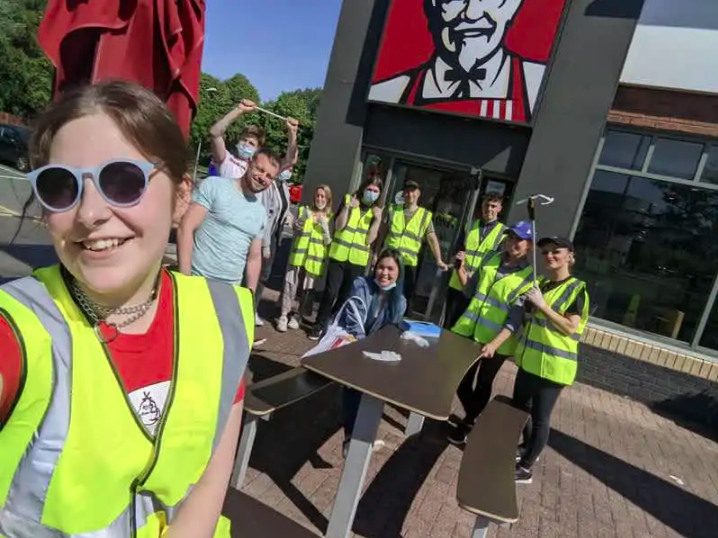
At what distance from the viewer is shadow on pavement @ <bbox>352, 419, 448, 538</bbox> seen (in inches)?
115

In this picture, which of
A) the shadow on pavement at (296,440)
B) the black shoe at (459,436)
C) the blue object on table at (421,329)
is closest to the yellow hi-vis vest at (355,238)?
the shadow on pavement at (296,440)

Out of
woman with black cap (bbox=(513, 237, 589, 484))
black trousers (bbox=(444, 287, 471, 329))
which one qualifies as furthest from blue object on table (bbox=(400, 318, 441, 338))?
black trousers (bbox=(444, 287, 471, 329))

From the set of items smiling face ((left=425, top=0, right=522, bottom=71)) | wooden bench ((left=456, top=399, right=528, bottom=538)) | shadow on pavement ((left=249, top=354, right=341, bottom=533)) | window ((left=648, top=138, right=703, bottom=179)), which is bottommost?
shadow on pavement ((left=249, top=354, right=341, bottom=533))

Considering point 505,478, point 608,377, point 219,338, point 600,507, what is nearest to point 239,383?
point 219,338

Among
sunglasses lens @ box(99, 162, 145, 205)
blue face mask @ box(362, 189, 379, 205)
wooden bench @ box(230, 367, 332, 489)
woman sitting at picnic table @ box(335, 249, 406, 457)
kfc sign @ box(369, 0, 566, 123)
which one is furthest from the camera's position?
kfc sign @ box(369, 0, 566, 123)

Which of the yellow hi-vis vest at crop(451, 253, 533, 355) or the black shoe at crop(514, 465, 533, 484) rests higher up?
the yellow hi-vis vest at crop(451, 253, 533, 355)

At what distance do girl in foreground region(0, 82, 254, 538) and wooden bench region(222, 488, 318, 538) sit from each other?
0.85 metres

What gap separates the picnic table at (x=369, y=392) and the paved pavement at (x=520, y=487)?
38cm

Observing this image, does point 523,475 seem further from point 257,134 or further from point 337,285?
point 257,134

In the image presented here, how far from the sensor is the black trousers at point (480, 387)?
3971mm

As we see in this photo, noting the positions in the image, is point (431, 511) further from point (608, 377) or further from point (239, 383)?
point (608, 377)

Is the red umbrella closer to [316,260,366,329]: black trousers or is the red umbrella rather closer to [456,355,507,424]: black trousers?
[456,355,507,424]: black trousers

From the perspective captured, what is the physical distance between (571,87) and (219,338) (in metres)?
6.49

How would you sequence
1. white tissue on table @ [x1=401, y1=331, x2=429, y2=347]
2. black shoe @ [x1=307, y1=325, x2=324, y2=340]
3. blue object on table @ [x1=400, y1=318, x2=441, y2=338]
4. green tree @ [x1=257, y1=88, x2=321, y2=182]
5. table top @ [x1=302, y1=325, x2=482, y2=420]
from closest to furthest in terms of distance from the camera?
table top @ [x1=302, y1=325, x2=482, y2=420] → white tissue on table @ [x1=401, y1=331, x2=429, y2=347] → blue object on table @ [x1=400, y1=318, x2=441, y2=338] → black shoe @ [x1=307, y1=325, x2=324, y2=340] → green tree @ [x1=257, y1=88, x2=321, y2=182]
